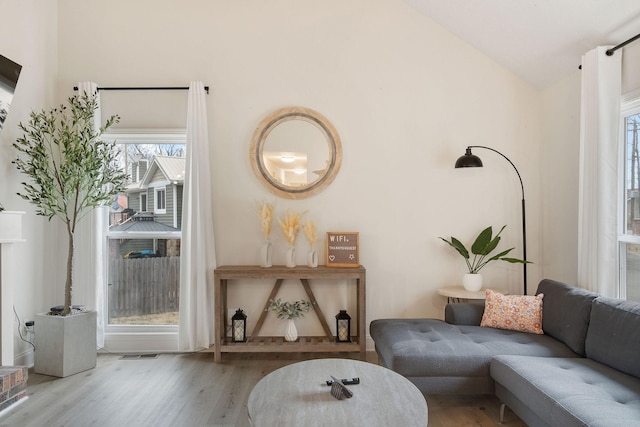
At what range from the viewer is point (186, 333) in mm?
3340

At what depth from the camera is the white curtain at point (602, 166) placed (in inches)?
102

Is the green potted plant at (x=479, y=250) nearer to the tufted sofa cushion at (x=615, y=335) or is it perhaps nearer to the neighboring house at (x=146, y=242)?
the tufted sofa cushion at (x=615, y=335)

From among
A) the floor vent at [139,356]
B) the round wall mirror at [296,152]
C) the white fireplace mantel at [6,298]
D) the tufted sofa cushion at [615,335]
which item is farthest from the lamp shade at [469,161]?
the white fireplace mantel at [6,298]

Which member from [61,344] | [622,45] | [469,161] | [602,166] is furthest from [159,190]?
[622,45]

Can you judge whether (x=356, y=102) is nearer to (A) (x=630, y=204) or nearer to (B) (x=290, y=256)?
(B) (x=290, y=256)

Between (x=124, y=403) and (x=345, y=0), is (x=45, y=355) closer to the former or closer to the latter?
(x=124, y=403)

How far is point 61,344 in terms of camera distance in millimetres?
2936

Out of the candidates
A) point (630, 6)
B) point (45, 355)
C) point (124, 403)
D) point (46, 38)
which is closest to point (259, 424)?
point (124, 403)

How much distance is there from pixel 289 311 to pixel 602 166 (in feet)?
8.65

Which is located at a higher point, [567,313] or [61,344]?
[567,313]

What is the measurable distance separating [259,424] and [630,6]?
3206mm

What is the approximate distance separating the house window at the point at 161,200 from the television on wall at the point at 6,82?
125cm

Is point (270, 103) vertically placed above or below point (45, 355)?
above

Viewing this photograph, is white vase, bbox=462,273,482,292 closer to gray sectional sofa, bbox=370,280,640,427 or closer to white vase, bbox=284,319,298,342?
gray sectional sofa, bbox=370,280,640,427
